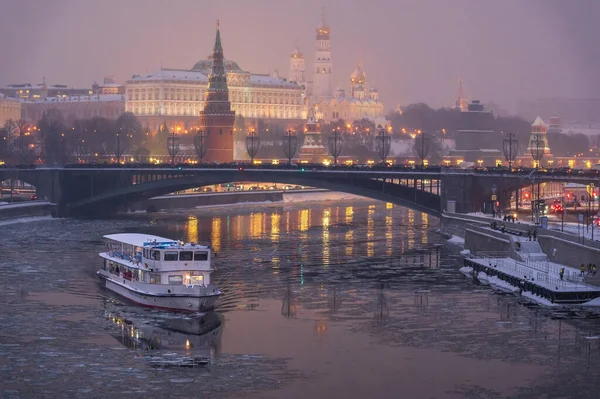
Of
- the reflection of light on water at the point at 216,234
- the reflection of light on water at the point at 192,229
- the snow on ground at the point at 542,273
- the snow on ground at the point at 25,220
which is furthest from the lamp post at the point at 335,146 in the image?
the snow on ground at the point at 542,273

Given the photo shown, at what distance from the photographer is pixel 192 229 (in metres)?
89.9

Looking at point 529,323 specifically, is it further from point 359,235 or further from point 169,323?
point 359,235

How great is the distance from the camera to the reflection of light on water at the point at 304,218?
9219 cm

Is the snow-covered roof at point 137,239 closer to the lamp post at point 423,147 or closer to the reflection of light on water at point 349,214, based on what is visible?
the reflection of light on water at point 349,214

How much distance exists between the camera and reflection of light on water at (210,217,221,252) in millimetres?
77812

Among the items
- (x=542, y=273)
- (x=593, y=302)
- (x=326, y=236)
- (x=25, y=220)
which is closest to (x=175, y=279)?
(x=542, y=273)

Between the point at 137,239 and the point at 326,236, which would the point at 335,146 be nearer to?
the point at 326,236

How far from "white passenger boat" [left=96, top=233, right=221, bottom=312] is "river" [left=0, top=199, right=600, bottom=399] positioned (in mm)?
749

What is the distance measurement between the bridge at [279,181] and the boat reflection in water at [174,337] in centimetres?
3188

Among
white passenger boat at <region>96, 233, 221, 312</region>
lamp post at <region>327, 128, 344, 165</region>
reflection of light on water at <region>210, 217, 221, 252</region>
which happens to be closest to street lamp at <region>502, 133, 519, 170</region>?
lamp post at <region>327, 128, 344, 165</region>

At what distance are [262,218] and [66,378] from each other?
58929 mm

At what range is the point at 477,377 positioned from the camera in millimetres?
43188

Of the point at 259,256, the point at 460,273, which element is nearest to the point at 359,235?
the point at 259,256

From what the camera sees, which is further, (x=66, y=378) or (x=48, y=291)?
(x=48, y=291)
